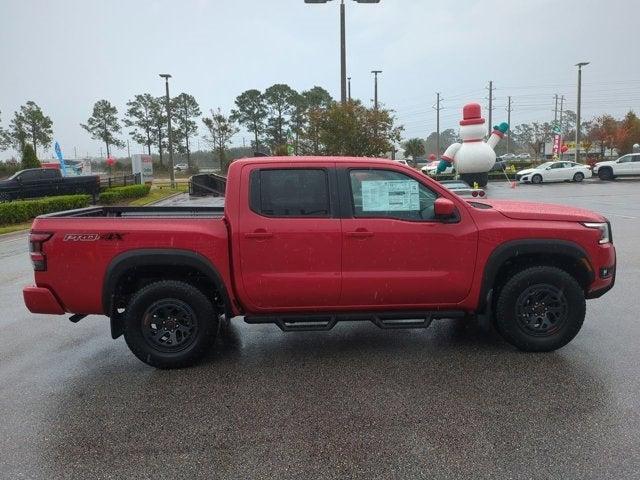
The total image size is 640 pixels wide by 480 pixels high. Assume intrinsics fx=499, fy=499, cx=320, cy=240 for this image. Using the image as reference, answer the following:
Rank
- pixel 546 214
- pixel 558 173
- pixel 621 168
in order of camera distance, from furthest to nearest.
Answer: pixel 558 173 → pixel 621 168 → pixel 546 214

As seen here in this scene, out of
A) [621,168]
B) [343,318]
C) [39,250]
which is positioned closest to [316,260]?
[343,318]

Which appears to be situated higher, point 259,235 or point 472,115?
point 472,115

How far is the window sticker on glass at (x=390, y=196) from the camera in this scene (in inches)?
173

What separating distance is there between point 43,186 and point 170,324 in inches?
838

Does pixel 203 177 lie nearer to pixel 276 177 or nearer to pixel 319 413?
pixel 276 177

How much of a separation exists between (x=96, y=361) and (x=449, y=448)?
332 cm

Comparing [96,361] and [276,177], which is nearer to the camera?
[276,177]

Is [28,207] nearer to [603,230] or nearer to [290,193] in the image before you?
[290,193]

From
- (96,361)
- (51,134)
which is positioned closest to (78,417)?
(96,361)

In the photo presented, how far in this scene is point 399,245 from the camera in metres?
4.30

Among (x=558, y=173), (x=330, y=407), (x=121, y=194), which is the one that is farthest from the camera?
(x=558, y=173)

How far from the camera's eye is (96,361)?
15.4ft

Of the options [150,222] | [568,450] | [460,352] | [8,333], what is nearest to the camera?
A: [568,450]

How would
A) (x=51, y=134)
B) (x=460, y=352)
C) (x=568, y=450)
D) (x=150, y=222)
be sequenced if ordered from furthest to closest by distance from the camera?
(x=51, y=134), (x=460, y=352), (x=150, y=222), (x=568, y=450)
